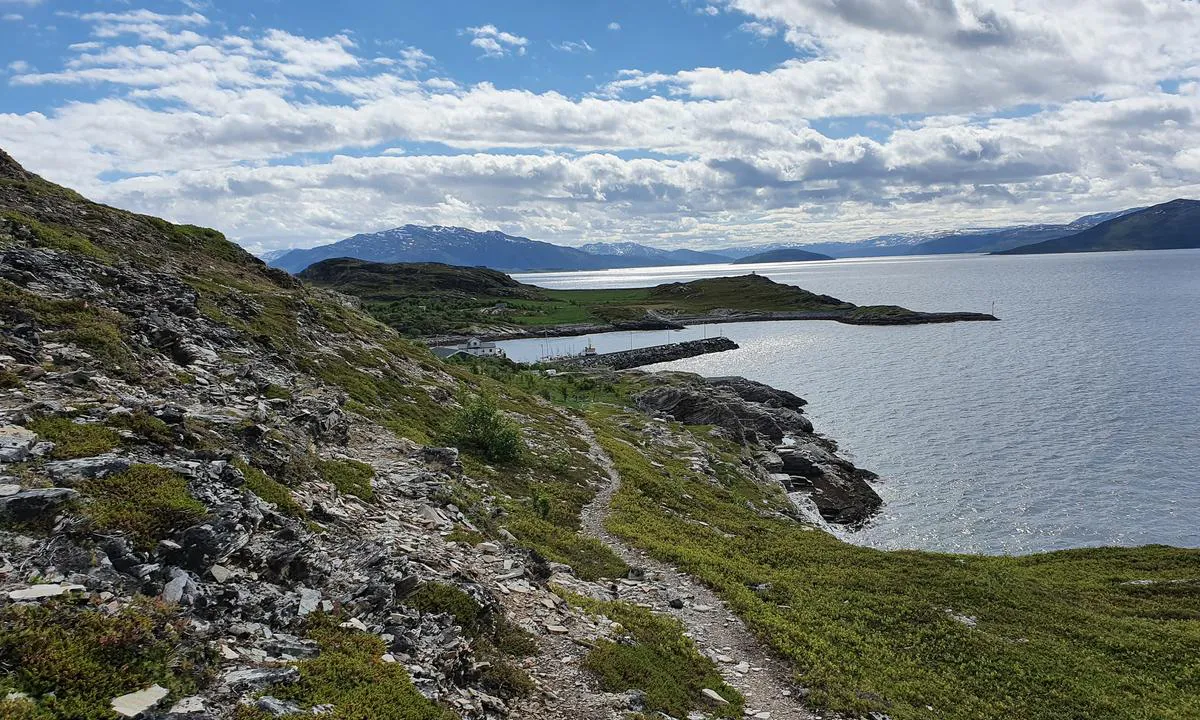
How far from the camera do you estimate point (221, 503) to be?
14.7 m

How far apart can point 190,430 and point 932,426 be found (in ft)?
299

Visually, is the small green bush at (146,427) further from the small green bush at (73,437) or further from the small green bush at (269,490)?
the small green bush at (269,490)

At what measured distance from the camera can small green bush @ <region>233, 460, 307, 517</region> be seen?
17.2 m

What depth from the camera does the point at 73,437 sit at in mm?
14930

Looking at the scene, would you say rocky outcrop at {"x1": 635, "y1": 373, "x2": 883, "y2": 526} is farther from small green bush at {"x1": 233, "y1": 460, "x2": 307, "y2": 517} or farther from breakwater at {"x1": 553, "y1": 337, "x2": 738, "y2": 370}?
small green bush at {"x1": 233, "y1": 460, "x2": 307, "y2": 517}

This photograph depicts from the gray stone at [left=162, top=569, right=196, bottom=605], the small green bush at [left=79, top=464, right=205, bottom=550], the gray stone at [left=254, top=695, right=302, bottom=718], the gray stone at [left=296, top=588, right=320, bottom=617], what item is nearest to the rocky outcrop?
the gray stone at [left=296, top=588, right=320, bottom=617]

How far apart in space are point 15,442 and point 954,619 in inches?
1271

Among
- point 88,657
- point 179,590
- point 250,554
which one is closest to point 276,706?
Answer: point 88,657

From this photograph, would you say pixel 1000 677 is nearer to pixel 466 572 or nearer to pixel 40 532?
pixel 466 572

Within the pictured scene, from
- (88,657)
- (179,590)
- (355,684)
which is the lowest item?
(355,684)

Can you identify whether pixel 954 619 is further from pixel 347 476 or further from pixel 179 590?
pixel 179 590

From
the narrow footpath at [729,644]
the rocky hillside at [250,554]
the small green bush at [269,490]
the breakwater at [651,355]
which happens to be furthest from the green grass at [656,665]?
the breakwater at [651,355]

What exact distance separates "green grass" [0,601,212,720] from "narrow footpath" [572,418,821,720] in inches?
569

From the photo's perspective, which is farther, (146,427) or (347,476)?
(347,476)
